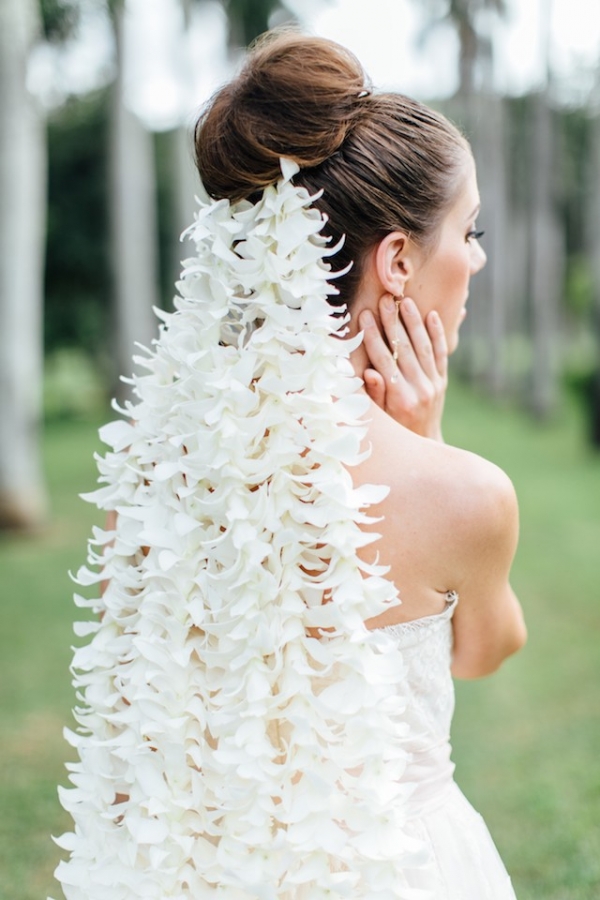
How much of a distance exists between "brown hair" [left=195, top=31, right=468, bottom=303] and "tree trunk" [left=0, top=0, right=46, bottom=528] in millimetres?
7767

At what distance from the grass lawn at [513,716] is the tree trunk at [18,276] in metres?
0.55

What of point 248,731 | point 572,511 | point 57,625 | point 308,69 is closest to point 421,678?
point 248,731

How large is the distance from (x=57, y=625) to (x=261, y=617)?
5.83 meters

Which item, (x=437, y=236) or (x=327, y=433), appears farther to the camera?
(x=437, y=236)

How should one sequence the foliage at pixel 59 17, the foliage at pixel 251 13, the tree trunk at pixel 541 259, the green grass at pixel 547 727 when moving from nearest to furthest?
the green grass at pixel 547 727, the foliage at pixel 59 17, the foliage at pixel 251 13, the tree trunk at pixel 541 259

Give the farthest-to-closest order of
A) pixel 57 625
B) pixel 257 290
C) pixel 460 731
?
1. pixel 57 625
2. pixel 460 731
3. pixel 257 290

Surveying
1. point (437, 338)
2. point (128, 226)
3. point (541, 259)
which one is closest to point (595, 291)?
point (541, 259)

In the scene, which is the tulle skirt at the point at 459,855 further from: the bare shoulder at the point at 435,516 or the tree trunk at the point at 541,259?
the tree trunk at the point at 541,259

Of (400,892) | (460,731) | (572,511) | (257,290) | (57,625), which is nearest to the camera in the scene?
(400,892)

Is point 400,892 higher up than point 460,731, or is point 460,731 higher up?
point 400,892

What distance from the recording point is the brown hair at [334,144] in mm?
1736

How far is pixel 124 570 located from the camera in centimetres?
186

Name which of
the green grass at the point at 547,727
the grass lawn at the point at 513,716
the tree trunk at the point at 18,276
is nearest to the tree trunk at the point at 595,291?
the grass lawn at the point at 513,716

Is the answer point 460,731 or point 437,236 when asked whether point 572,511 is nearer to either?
point 460,731
